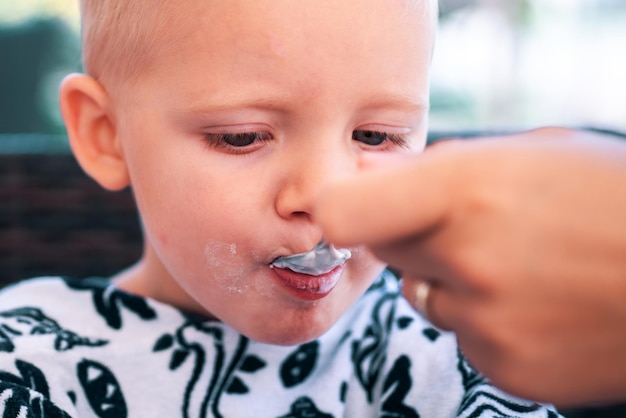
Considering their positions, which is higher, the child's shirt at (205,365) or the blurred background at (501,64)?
the blurred background at (501,64)

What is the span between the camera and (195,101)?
0.71m

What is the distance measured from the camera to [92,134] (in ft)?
2.98

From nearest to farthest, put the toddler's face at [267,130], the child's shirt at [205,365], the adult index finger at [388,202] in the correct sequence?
the adult index finger at [388,202] → the toddler's face at [267,130] → the child's shirt at [205,365]

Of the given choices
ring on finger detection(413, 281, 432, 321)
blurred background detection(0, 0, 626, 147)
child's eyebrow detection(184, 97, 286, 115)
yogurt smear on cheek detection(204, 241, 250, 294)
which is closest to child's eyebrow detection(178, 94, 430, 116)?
child's eyebrow detection(184, 97, 286, 115)

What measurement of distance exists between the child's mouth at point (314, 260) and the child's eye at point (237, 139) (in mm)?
124

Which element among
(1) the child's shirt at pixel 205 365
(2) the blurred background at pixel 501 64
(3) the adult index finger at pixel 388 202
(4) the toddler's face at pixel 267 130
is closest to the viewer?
(3) the adult index finger at pixel 388 202

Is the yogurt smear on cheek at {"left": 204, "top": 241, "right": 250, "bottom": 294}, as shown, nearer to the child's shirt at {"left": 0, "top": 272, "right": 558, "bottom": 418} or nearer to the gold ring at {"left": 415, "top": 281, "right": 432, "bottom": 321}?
the child's shirt at {"left": 0, "top": 272, "right": 558, "bottom": 418}

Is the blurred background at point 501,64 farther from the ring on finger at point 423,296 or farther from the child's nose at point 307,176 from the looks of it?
A: the ring on finger at point 423,296

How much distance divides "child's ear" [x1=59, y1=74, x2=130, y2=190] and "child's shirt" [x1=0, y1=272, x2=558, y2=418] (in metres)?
0.17

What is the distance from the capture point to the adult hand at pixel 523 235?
0.39 metres

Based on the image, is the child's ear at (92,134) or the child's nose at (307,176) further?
the child's ear at (92,134)

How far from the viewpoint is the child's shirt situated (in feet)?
2.75

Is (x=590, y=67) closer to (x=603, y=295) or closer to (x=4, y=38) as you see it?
(x=4, y=38)

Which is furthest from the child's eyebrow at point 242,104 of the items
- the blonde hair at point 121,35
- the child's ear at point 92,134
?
the child's ear at point 92,134
